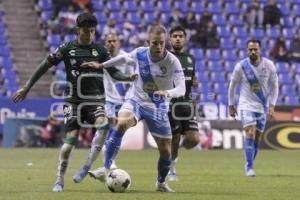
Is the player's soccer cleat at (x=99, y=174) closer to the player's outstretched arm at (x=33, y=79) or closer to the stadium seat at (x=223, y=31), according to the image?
the player's outstretched arm at (x=33, y=79)

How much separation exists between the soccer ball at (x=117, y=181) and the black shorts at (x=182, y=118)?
2.51 meters

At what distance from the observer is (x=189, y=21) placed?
32438 millimetres

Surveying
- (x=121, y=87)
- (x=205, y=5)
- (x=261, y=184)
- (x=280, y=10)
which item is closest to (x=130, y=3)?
(x=205, y=5)

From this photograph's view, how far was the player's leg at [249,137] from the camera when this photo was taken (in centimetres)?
1581

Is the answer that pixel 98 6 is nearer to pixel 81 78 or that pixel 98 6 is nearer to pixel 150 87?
pixel 81 78

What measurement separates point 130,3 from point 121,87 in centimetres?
1760

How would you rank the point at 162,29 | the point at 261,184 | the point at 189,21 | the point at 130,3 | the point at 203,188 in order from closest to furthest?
the point at 162,29
the point at 203,188
the point at 261,184
the point at 189,21
the point at 130,3

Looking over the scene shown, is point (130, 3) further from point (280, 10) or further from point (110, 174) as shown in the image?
point (110, 174)

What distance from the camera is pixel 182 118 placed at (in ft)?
47.7

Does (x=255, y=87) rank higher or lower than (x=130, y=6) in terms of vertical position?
lower

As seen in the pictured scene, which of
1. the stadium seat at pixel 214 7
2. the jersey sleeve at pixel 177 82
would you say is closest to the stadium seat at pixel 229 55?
the stadium seat at pixel 214 7

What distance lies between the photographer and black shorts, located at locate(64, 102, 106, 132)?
1211 centimetres

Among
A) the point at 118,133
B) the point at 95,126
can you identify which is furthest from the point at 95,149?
the point at 118,133

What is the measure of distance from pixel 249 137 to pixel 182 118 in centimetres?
213
